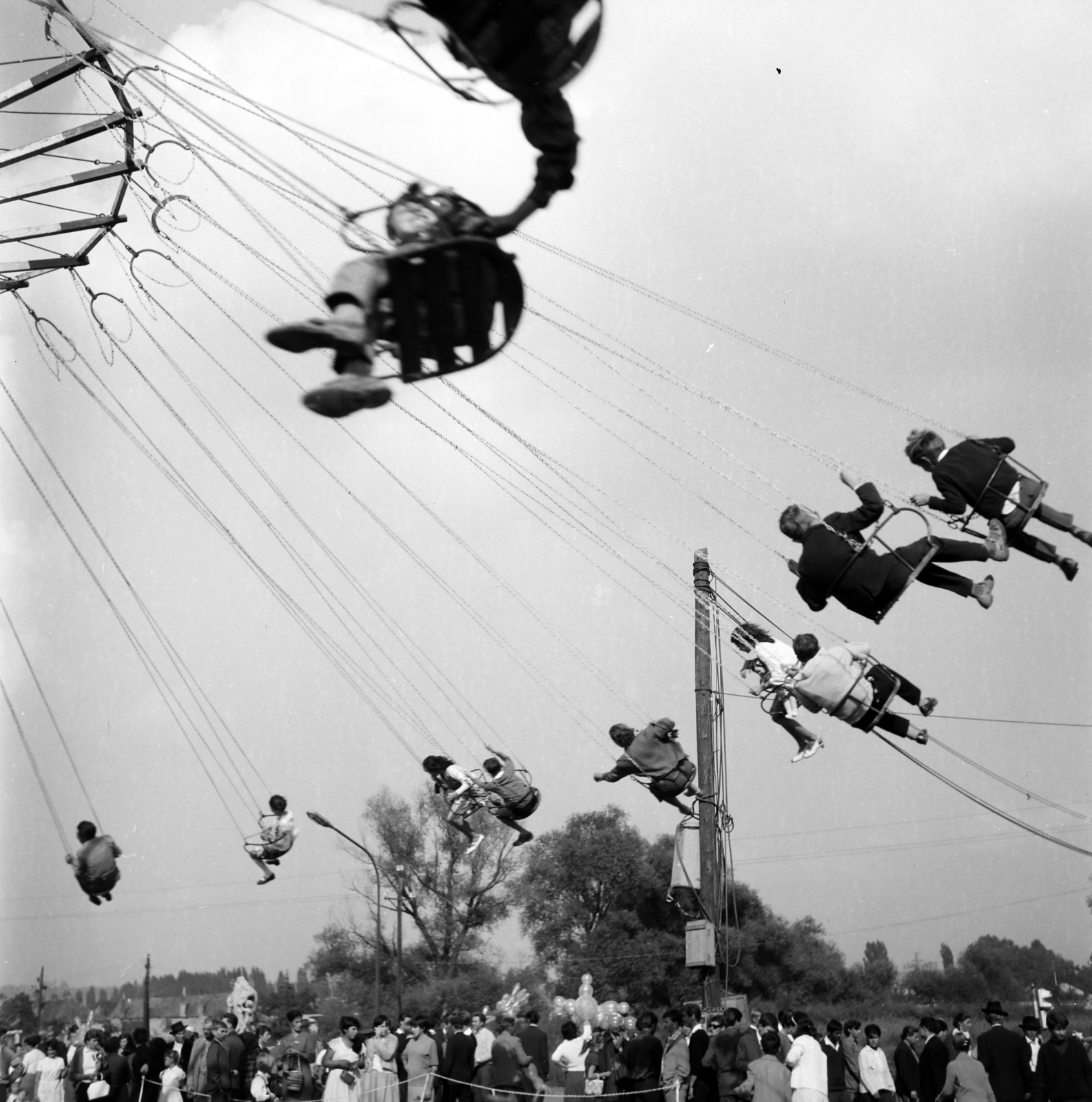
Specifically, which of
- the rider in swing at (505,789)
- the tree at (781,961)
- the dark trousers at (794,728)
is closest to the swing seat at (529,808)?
the rider in swing at (505,789)

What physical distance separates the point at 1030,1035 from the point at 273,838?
9.41m

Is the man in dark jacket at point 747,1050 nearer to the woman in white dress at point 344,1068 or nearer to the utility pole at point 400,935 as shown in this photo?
the woman in white dress at point 344,1068

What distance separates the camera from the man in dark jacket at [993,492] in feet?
38.8

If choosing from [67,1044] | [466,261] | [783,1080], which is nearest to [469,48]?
[466,261]

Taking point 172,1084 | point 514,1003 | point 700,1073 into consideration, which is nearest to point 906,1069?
point 700,1073

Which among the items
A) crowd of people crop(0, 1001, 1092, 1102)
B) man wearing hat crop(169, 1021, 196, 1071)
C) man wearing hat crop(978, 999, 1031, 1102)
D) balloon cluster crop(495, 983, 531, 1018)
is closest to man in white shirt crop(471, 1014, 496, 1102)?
crowd of people crop(0, 1001, 1092, 1102)

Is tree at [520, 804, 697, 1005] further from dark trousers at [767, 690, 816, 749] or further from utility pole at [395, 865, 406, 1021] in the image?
dark trousers at [767, 690, 816, 749]

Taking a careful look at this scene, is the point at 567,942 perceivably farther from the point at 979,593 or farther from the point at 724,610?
the point at 979,593

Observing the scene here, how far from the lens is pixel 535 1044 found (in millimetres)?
14156

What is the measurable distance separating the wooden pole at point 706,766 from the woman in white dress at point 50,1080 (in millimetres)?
7474

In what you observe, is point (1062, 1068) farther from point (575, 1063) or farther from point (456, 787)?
point (456, 787)

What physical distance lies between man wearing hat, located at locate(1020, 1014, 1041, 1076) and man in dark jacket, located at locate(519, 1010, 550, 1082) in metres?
4.58

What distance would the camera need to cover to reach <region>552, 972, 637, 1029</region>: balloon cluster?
16.2m

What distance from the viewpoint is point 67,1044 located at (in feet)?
56.5
